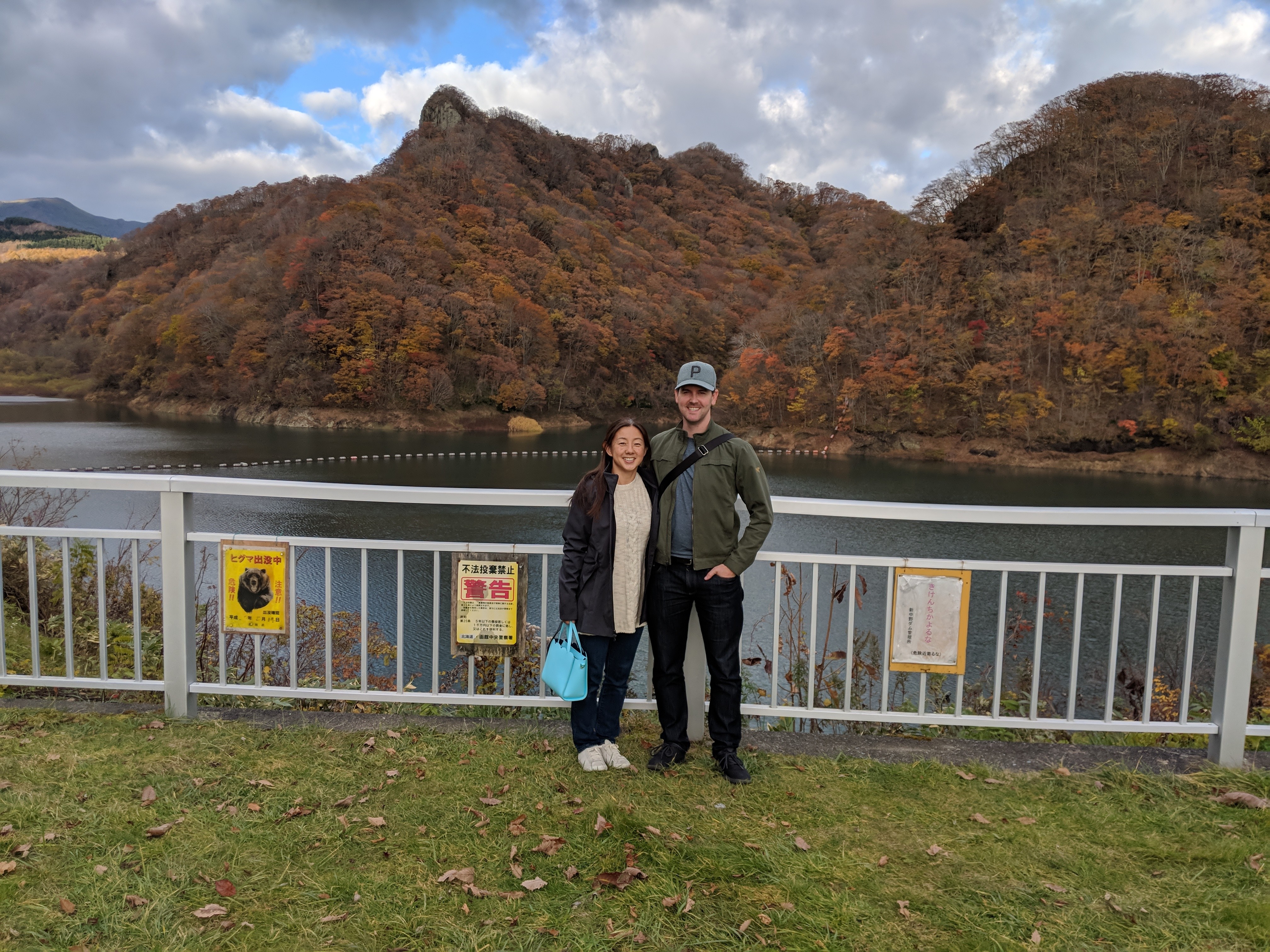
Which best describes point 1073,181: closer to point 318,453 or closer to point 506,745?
point 318,453

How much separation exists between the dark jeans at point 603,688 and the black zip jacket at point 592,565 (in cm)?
8

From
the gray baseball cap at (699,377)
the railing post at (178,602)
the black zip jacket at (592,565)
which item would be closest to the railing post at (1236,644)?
the gray baseball cap at (699,377)

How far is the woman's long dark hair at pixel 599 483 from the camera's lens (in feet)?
8.46

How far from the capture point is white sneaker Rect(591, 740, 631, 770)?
9.04ft

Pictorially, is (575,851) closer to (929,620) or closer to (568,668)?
(568,668)

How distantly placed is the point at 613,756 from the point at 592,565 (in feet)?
2.41

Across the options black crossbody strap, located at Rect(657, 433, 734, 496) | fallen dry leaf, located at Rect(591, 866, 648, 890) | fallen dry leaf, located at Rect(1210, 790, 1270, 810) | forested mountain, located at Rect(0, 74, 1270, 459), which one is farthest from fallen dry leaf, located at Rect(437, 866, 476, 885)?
forested mountain, located at Rect(0, 74, 1270, 459)

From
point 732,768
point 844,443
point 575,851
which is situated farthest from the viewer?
point 844,443

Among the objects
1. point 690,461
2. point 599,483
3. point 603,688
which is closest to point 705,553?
point 690,461

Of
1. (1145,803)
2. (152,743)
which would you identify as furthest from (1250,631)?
(152,743)

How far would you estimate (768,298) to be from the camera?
69.0m

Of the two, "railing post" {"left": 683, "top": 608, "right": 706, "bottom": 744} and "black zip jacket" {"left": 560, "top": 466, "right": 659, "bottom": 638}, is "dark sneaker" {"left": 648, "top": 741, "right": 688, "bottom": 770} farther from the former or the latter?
"black zip jacket" {"left": 560, "top": 466, "right": 659, "bottom": 638}

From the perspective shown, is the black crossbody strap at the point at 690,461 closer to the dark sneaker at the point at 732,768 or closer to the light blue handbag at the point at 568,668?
the light blue handbag at the point at 568,668

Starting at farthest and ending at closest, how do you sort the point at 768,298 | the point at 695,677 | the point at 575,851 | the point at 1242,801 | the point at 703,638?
the point at 768,298, the point at 695,677, the point at 703,638, the point at 1242,801, the point at 575,851
